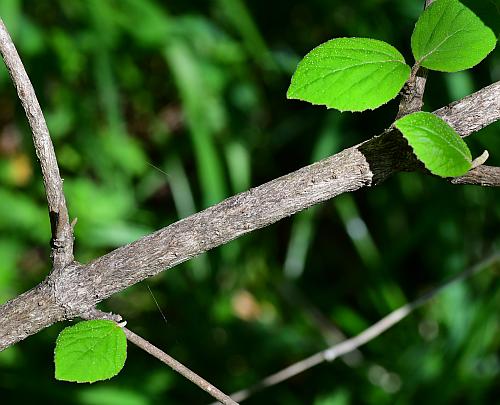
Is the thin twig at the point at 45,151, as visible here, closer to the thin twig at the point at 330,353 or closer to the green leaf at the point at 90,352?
the green leaf at the point at 90,352

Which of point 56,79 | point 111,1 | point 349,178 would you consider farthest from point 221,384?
point 349,178

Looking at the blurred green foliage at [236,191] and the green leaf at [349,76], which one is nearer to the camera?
the green leaf at [349,76]

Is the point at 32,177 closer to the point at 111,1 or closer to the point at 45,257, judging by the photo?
the point at 45,257

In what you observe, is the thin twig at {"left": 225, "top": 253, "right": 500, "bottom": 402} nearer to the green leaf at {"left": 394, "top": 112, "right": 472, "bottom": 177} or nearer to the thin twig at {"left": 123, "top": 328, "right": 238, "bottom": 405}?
the thin twig at {"left": 123, "top": 328, "right": 238, "bottom": 405}

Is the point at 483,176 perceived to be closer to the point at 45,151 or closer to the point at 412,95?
the point at 412,95

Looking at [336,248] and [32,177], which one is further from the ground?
[32,177]

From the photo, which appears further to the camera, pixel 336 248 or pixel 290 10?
pixel 336 248

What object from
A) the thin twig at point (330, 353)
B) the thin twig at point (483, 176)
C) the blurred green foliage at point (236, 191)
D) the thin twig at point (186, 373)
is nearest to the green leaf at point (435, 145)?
the thin twig at point (483, 176)
